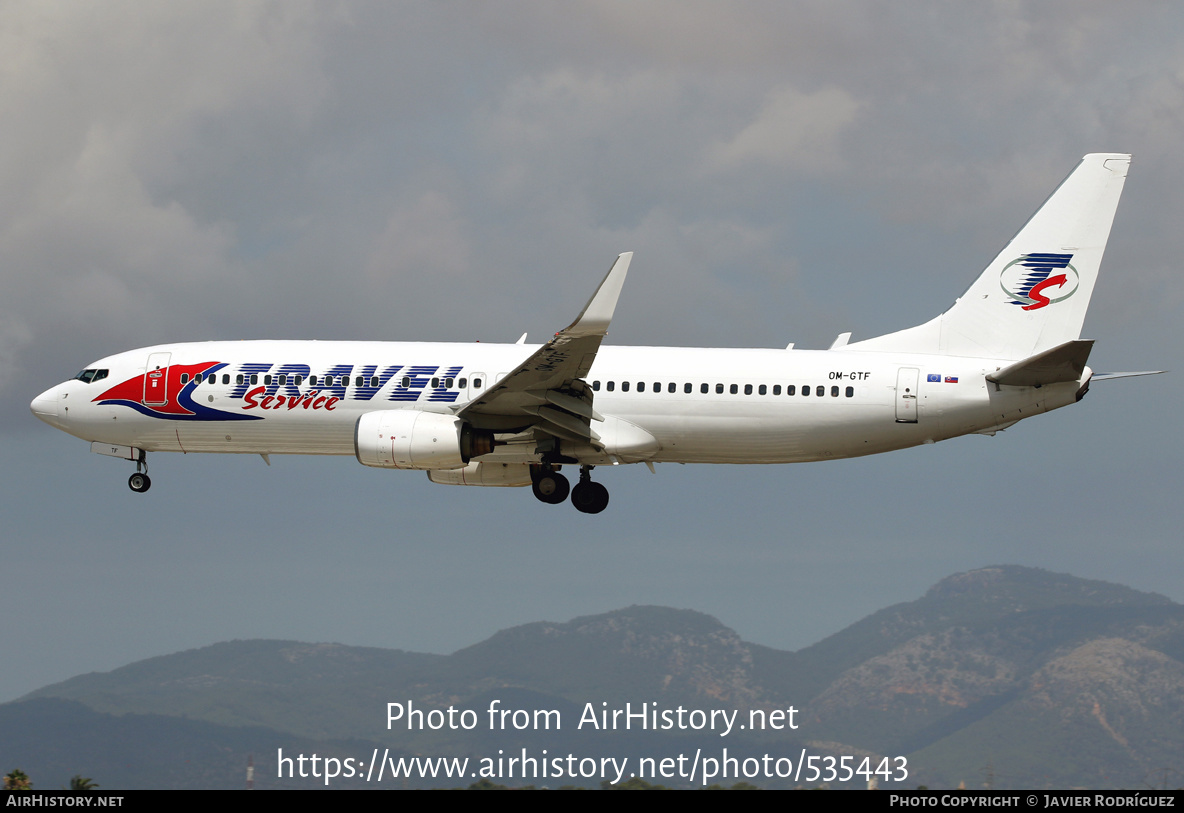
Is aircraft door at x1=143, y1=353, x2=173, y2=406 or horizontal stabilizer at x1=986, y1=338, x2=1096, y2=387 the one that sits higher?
aircraft door at x1=143, y1=353, x2=173, y2=406

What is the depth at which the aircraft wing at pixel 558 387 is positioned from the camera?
1492 inches

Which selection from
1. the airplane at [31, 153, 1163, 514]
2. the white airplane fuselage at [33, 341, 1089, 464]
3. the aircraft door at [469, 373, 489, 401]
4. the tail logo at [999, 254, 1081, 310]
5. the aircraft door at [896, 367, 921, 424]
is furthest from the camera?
the tail logo at [999, 254, 1081, 310]

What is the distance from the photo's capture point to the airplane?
42.0 meters

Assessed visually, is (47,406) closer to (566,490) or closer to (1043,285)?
(566,490)

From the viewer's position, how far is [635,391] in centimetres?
4331

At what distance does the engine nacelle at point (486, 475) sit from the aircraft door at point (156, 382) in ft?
30.8

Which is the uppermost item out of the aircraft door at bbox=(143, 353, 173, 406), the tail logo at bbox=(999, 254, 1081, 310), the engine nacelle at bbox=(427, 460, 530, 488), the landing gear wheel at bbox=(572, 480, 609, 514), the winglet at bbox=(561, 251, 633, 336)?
the tail logo at bbox=(999, 254, 1081, 310)

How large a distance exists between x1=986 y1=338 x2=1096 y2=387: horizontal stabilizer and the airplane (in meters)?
0.07

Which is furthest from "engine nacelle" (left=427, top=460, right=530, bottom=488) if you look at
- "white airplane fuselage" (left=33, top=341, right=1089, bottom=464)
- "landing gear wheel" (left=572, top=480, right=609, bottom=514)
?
"white airplane fuselage" (left=33, top=341, right=1089, bottom=464)

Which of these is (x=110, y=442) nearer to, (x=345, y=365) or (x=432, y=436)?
(x=345, y=365)

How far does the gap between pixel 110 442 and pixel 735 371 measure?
21.8 meters

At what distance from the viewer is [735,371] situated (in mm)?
43094

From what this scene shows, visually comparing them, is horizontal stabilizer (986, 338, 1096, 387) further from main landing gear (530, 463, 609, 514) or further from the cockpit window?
the cockpit window
